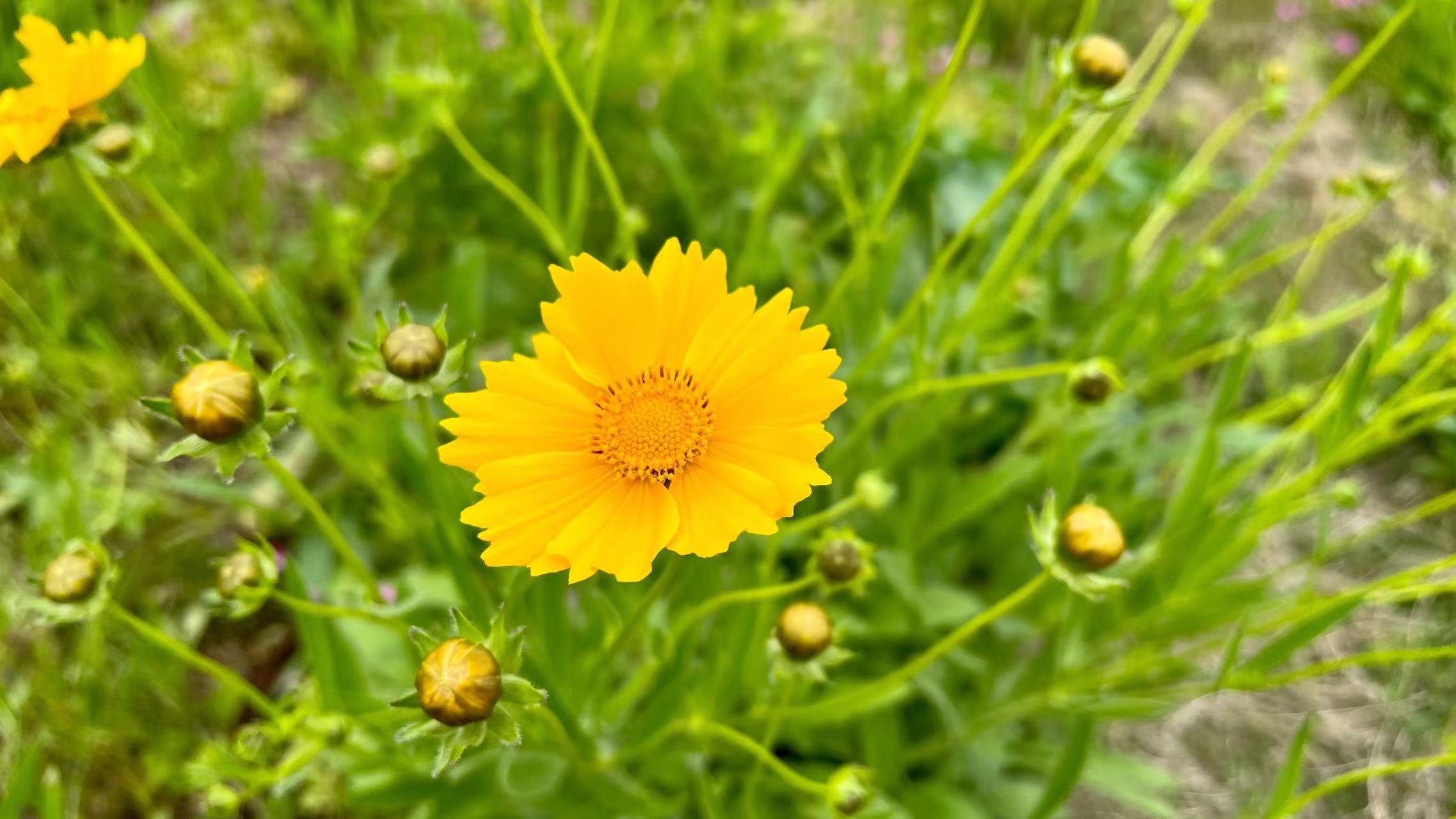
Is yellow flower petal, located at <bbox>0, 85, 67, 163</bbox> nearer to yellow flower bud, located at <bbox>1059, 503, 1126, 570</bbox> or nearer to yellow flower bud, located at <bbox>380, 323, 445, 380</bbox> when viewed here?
yellow flower bud, located at <bbox>380, 323, 445, 380</bbox>

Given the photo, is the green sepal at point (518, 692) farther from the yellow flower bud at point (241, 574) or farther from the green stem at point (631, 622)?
the yellow flower bud at point (241, 574)

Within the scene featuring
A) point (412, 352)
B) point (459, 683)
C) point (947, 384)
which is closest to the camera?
point (459, 683)

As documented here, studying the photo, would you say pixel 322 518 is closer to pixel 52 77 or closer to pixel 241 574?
pixel 241 574

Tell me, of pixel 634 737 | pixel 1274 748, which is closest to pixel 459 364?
pixel 634 737

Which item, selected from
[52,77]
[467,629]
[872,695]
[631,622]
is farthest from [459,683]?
[52,77]

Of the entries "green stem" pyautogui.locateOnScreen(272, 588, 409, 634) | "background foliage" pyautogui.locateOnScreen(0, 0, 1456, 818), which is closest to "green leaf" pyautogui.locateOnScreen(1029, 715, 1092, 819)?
"background foliage" pyautogui.locateOnScreen(0, 0, 1456, 818)

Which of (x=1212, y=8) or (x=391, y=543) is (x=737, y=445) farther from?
(x=1212, y=8)
